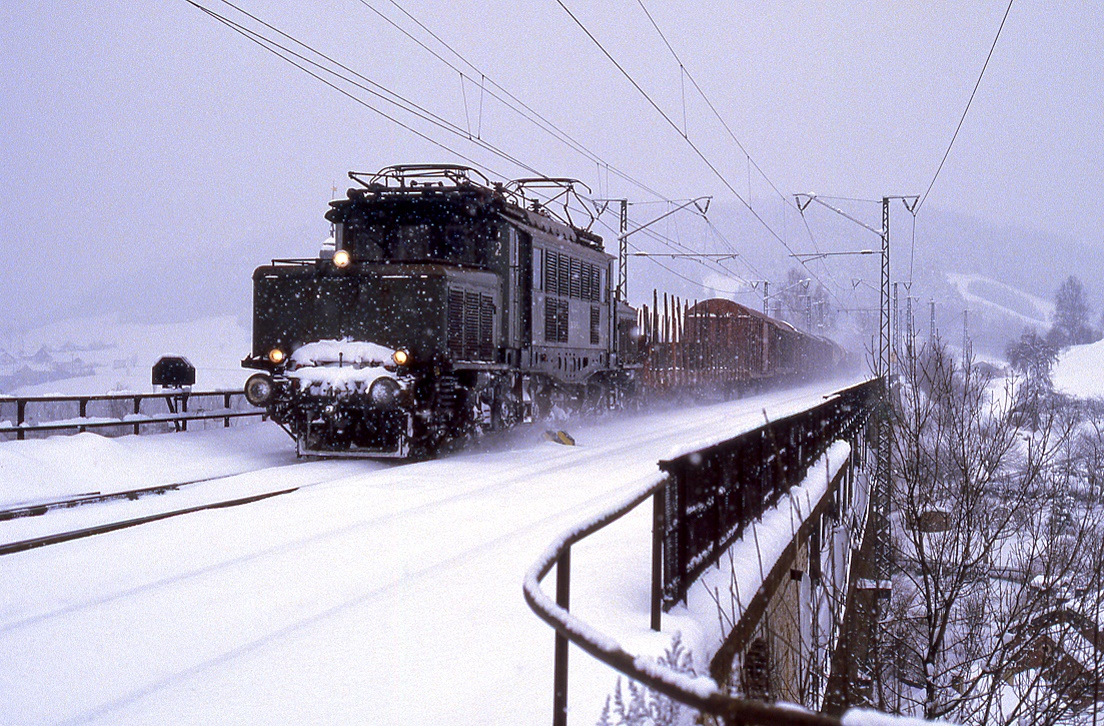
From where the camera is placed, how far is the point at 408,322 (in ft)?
43.1

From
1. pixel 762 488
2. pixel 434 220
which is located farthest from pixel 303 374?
pixel 762 488

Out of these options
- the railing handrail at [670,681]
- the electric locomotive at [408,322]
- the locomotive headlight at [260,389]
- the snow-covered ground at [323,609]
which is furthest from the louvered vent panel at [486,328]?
the railing handrail at [670,681]

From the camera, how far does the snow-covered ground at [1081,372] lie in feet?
331

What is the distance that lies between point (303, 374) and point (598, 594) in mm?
7987

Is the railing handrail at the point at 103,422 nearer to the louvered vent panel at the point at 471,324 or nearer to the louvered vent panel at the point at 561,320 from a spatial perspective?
the louvered vent panel at the point at 471,324

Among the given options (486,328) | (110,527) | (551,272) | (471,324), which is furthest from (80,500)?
(551,272)

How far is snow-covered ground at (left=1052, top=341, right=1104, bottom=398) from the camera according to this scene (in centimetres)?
10081

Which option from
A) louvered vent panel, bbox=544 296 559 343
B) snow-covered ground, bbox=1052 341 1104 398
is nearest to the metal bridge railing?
louvered vent panel, bbox=544 296 559 343

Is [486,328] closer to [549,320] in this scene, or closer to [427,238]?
[427,238]

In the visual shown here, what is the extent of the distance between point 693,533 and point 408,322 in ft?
26.2

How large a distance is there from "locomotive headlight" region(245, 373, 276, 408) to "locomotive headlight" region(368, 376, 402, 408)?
160 centimetres

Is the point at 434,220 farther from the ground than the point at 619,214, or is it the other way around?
the point at 619,214

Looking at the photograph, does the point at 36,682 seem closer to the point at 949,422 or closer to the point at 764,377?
the point at 949,422

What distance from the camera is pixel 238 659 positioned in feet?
16.2
